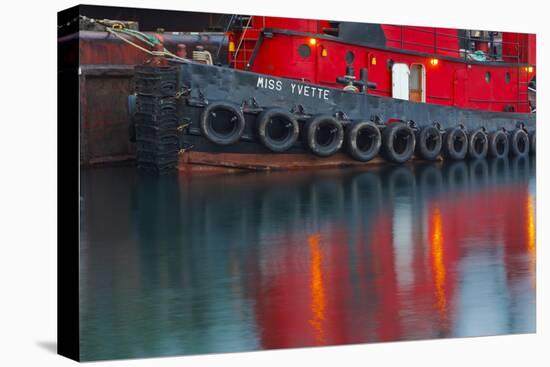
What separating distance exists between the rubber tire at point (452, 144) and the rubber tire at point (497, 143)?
313mm

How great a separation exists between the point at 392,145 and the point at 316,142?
87 centimetres

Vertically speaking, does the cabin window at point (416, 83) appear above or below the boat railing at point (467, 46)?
below

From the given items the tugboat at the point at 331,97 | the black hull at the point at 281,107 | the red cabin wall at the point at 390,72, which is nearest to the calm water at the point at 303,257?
the tugboat at the point at 331,97

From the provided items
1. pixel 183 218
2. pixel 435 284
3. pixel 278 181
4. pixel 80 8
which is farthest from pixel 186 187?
pixel 435 284

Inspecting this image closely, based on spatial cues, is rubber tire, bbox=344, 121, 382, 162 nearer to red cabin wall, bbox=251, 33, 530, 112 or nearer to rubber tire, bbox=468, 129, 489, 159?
red cabin wall, bbox=251, 33, 530, 112

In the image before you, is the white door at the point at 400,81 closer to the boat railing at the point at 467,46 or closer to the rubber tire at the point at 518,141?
the boat railing at the point at 467,46

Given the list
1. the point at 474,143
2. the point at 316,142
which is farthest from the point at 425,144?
the point at 316,142

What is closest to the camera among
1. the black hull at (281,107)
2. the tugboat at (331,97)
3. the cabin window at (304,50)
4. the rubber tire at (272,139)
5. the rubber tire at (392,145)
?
the tugboat at (331,97)

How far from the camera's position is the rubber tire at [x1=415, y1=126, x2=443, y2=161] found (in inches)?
461

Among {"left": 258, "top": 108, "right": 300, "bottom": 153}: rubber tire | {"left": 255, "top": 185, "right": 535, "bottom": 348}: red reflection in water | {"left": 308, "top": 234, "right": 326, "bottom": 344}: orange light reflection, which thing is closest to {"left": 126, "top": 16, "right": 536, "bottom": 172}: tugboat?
{"left": 258, "top": 108, "right": 300, "bottom": 153}: rubber tire

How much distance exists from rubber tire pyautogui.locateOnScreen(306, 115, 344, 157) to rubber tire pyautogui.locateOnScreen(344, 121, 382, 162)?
82 mm

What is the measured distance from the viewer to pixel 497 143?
12.1 meters

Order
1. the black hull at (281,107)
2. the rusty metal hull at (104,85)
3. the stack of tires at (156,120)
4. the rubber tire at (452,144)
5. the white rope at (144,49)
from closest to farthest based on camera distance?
the rusty metal hull at (104,85)
the white rope at (144,49)
the stack of tires at (156,120)
the black hull at (281,107)
the rubber tire at (452,144)

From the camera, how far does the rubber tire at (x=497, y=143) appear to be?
1207cm
